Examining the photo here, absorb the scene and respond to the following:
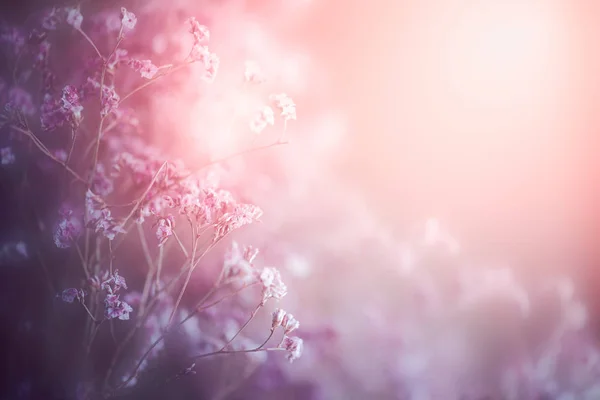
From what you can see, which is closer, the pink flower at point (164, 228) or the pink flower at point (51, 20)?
the pink flower at point (164, 228)

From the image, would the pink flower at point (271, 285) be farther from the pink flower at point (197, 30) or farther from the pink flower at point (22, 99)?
the pink flower at point (22, 99)

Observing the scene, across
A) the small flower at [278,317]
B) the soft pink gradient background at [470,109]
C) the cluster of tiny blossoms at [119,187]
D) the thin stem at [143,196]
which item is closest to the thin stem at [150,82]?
the cluster of tiny blossoms at [119,187]

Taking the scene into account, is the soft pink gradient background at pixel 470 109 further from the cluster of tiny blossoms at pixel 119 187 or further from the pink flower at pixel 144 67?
the pink flower at pixel 144 67

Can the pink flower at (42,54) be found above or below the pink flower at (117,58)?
above

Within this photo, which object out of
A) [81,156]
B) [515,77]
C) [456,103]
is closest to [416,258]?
[456,103]

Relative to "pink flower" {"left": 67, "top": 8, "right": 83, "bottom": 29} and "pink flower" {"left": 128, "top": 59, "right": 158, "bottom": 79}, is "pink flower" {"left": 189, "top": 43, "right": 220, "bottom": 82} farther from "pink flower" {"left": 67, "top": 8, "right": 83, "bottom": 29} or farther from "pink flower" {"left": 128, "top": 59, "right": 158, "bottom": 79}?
"pink flower" {"left": 67, "top": 8, "right": 83, "bottom": 29}

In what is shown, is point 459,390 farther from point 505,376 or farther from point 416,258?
point 416,258

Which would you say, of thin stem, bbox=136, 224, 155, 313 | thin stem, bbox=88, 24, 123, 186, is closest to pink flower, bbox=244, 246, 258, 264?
thin stem, bbox=136, 224, 155, 313

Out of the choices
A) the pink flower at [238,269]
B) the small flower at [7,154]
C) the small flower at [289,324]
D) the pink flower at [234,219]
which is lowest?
the small flower at [289,324]
